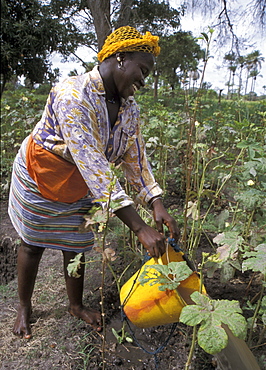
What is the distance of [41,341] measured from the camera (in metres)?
1.76

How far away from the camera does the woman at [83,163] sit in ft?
4.07

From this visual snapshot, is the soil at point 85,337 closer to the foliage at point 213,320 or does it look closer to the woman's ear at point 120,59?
the foliage at point 213,320

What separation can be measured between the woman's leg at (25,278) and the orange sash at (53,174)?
0.38 metres

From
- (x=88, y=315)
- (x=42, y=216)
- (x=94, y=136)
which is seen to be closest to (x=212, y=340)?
(x=94, y=136)

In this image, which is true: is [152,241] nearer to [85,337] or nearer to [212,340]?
[212,340]

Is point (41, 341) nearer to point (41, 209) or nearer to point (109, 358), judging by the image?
point (109, 358)

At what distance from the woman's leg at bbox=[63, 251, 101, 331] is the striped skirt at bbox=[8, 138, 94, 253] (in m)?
0.11

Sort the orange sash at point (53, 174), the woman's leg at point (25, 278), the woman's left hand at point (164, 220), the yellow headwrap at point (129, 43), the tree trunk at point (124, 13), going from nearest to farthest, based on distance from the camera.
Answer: the yellow headwrap at point (129, 43) < the woman's left hand at point (164, 220) < the orange sash at point (53, 174) < the woman's leg at point (25, 278) < the tree trunk at point (124, 13)

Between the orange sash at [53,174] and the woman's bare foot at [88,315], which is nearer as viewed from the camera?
the orange sash at [53,174]

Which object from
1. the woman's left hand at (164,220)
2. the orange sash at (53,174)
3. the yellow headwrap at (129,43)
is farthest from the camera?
the orange sash at (53,174)

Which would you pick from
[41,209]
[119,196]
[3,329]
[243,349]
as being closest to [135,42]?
[119,196]

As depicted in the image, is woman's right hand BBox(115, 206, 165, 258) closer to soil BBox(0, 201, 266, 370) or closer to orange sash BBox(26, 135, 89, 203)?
orange sash BBox(26, 135, 89, 203)

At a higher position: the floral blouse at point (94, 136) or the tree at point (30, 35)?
the tree at point (30, 35)

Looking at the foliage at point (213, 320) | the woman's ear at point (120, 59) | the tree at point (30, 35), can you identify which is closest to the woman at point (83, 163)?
the woman's ear at point (120, 59)
